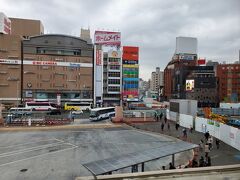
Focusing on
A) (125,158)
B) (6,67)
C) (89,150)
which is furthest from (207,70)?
(125,158)

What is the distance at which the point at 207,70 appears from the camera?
375 ft

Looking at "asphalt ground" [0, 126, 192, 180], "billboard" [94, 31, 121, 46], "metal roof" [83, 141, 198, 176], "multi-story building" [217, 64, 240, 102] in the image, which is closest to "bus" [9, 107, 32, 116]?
"asphalt ground" [0, 126, 192, 180]

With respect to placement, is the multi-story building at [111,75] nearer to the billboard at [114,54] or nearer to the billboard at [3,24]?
the billboard at [114,54]

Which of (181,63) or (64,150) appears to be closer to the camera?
(64,150)

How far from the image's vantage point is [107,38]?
87.6m

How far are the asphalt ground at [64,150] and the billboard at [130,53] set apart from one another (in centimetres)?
5648

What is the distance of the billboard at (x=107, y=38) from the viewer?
86.4 meters

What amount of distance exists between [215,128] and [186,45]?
101 metres

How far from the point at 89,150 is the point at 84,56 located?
61.8 m

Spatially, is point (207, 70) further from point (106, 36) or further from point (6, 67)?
point (6, 67)

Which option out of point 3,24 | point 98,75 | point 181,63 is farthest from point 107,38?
point 181,63

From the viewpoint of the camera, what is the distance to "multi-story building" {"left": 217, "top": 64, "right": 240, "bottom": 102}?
391 ft

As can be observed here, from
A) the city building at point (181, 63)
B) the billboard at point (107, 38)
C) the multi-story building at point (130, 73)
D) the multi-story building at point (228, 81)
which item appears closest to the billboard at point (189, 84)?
the city building at point (181, 63)

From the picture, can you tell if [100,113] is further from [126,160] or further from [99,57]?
[126,160]
